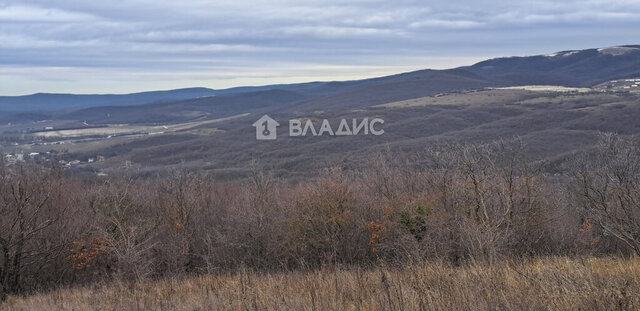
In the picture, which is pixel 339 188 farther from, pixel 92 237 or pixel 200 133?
pixel 200 133

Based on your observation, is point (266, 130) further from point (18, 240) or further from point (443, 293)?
point (443, 293)

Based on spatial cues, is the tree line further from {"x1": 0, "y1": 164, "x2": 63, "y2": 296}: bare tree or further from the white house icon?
the white house icon

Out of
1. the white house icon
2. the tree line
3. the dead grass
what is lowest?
the white house icon

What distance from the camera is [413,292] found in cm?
636

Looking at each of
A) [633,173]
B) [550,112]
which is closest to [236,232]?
[633,173]

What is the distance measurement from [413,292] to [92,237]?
91.3ft

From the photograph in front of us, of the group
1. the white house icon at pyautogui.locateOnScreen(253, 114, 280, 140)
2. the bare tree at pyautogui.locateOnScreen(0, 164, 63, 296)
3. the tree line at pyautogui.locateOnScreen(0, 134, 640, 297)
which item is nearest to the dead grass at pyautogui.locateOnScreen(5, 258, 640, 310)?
the tree line at pyautogui.locateOnScreen(0, 134, 640, 297)
